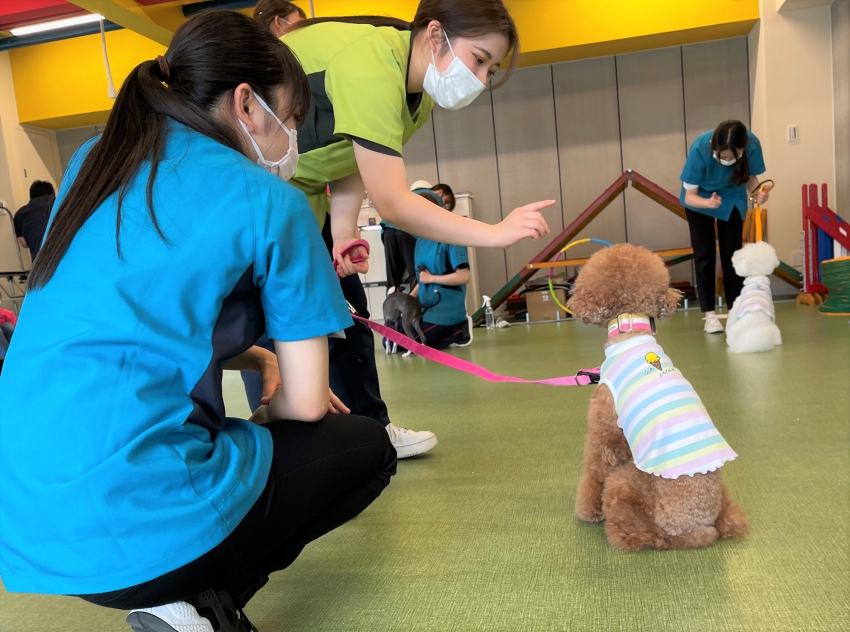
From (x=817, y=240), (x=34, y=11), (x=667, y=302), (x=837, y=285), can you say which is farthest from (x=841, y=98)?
(x=34, y=11)

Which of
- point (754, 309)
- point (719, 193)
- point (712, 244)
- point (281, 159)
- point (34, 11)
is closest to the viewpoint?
point (281, 159)

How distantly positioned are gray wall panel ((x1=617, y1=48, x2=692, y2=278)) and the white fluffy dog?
3357 millimetres

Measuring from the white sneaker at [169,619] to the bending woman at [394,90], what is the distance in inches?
31.7

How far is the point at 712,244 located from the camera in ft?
13.2

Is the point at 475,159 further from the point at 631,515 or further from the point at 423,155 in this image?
the point at 631,515

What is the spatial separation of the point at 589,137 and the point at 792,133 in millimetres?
1998

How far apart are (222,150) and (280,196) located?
95 mm

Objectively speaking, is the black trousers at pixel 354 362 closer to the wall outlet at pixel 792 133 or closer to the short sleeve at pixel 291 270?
the short sleeve at pixel 291 270

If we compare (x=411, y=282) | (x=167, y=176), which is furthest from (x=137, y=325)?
(x=411, y=282)

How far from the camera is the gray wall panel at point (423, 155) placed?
7.41m

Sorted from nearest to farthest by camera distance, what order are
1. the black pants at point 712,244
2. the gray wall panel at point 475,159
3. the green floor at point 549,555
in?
the green floor at point 549,555
the black pants at point 712,244
the gray wall panel at point 475,159

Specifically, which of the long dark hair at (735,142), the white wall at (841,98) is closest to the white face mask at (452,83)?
the long dark hair at (735,142)

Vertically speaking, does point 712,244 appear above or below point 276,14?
below

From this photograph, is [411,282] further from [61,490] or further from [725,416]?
[61,490]
